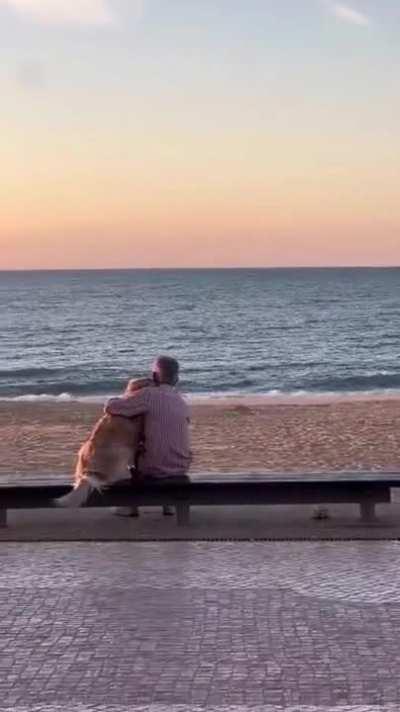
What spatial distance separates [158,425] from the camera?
8.45 m

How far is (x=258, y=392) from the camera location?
33562 mm

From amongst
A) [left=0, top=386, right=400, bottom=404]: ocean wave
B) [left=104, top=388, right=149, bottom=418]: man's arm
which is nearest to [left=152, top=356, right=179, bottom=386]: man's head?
[left=104, top=388, right=149, bottom=418]: man's arm

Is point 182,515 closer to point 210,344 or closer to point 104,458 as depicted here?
point 104,458

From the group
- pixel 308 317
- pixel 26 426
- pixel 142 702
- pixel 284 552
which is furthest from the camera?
pixel 308 317

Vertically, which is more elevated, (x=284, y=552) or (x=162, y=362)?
(x=162, y=362)

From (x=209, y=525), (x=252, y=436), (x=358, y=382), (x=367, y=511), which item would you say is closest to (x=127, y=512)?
(x=209, y=525)

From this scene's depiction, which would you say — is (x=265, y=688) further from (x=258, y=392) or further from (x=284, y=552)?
(x=258, y=392)

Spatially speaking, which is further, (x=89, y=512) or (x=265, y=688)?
(x=89, y=512)

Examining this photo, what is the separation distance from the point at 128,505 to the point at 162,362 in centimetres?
110

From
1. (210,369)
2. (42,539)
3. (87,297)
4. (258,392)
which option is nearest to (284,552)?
(42,539)

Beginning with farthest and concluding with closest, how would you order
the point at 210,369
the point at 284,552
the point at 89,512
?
the point at 210,369 → the point at 89,512 → the point at 284,552

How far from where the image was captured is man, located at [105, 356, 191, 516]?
8.41m

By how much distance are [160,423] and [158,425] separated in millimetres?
21

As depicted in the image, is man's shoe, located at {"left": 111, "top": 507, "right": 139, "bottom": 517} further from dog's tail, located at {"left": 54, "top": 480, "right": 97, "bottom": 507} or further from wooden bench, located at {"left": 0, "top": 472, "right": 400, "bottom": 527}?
dog's tail, located at {"left": 54, "top": 480, "right": 97, "bottom": 507}
